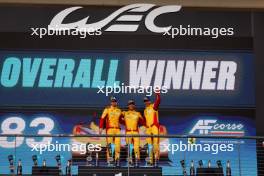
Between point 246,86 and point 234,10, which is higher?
point 234,10

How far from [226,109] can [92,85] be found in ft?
7.17

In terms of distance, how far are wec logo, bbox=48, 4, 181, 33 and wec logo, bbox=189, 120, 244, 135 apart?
165 centimetres

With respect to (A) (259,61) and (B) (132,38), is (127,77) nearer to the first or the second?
(B) (132,38)

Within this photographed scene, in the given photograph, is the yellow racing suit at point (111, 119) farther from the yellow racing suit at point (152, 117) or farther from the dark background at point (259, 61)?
the dark background at point (259, 61)

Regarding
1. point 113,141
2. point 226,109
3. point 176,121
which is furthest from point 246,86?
point 113,141

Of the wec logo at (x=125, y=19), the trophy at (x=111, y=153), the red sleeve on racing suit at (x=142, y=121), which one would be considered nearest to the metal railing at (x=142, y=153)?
the trophy at (x=111, y=153)

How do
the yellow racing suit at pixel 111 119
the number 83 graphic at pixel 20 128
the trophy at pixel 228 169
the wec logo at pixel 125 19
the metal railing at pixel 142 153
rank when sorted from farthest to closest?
the wec logo at pixel 125 19, the yellow racing suit at pixel 111 119, the number 83 graphic at pixel 20 128, the metal railing at pixel 142 153, the trophy at pixel 228 169

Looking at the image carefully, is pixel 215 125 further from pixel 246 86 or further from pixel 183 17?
pixel 183 17

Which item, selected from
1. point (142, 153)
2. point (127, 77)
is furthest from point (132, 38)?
point (142, 153)

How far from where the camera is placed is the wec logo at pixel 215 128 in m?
10.2

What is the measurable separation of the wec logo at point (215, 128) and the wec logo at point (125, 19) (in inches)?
64.9

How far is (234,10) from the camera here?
1072cm

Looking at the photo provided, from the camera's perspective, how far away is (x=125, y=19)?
10516 mm

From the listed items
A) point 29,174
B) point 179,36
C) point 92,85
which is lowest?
point 29,174
